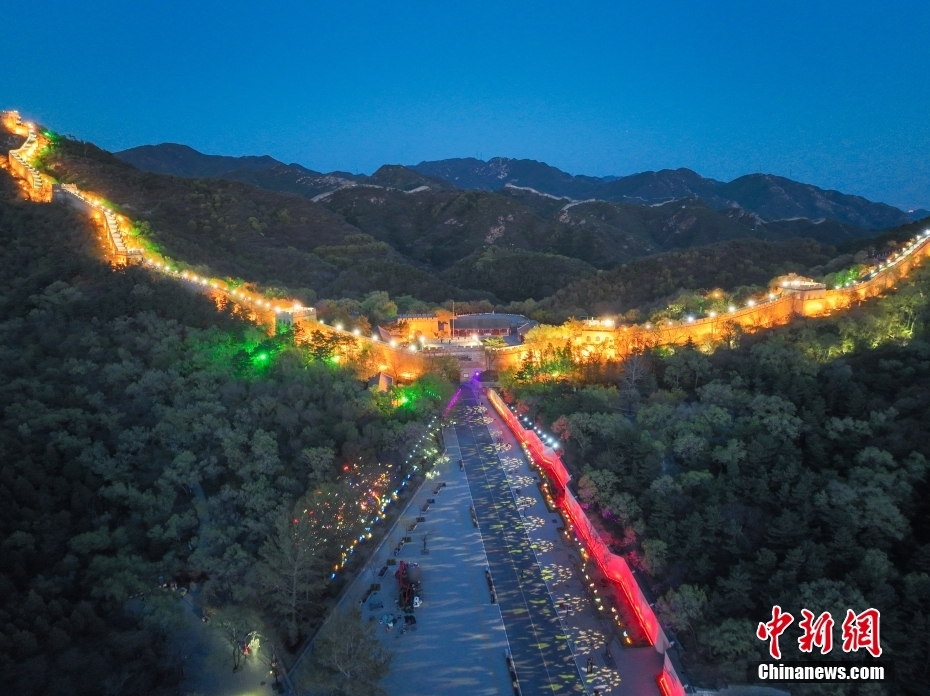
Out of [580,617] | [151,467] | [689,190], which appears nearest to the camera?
[580,617]

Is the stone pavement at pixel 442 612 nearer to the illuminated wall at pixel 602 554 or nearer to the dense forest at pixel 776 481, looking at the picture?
the illuminated wall at pixel 602 554

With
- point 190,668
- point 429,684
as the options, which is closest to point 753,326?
point 429,684

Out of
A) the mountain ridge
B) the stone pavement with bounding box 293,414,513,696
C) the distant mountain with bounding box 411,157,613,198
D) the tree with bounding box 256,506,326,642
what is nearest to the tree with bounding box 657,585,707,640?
the stone pavement with bounding box 293,414,513,696

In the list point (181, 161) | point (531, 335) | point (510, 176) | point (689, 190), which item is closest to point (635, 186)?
point (689, 190)

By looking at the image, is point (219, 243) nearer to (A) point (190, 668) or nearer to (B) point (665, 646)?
(A) point (190, 668)

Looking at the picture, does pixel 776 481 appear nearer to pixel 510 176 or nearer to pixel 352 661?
pixel 352 661

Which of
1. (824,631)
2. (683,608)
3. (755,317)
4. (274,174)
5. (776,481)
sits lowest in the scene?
(683,608)
